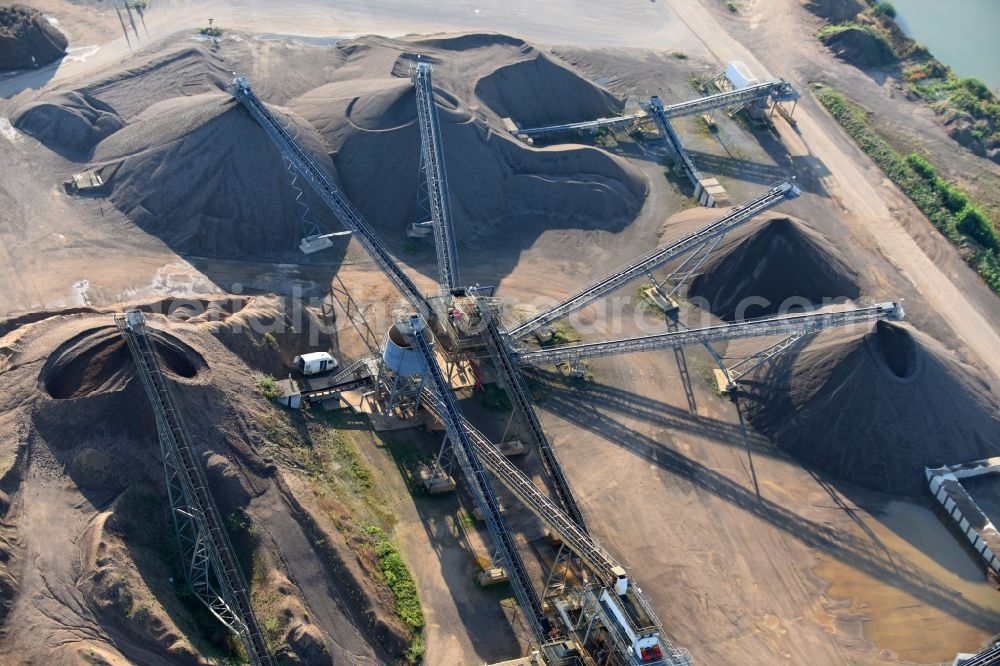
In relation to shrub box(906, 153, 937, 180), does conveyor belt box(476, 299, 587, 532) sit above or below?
below

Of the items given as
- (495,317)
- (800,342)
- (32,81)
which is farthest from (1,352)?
(800,342)

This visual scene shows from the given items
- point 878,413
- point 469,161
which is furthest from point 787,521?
point 469,161

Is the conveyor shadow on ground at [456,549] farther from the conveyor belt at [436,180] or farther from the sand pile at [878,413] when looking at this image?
the sand pile at [878,413]

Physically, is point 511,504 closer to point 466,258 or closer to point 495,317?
point 495,317

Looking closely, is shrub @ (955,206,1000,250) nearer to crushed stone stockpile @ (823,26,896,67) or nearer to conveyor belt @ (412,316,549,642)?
crushed stone stockpile @ (823,26,896,67)

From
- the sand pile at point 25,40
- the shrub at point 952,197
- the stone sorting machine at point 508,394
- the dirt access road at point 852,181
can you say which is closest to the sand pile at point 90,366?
the stone sorting machine at point 508,394

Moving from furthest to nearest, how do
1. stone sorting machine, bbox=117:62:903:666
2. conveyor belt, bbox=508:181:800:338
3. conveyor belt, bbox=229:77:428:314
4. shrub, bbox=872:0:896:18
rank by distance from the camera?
1. shrub, bbox=872:0:896:18
2. conveyor belt, bbox=508:181:800:338
3. conveyor belt, bbox=229:77:428:314
4. stone sorting machine, bbox=117:62:903:666

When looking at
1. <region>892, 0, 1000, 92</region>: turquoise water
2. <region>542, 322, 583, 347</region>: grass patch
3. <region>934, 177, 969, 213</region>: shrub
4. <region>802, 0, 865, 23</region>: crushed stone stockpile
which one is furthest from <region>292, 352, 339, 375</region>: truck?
<region>892, 0, 1000, 92</region>: turquoise water
